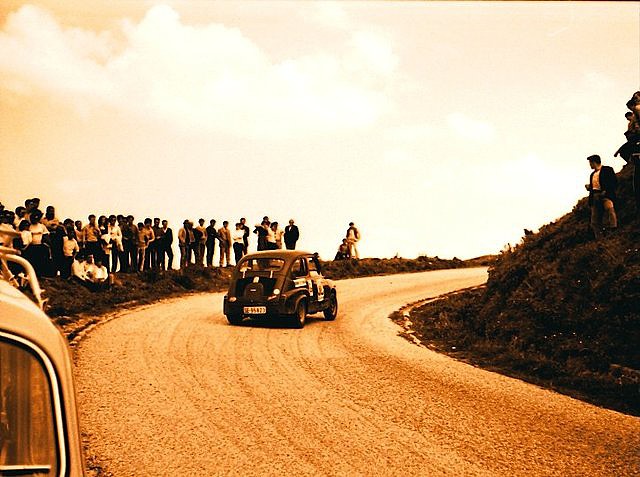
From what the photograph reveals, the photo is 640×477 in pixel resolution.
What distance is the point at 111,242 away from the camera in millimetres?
21250

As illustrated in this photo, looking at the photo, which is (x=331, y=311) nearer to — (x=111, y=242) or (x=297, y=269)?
(x=297, y=269)

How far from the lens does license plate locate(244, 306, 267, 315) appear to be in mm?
15727

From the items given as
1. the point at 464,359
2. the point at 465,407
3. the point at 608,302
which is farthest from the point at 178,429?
the point at 608,302

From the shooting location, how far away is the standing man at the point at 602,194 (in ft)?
50.3

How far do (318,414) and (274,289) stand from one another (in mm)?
7697

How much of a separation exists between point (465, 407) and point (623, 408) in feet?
8.81

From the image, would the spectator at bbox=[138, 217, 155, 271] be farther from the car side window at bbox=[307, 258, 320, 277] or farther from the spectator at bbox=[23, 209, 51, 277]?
the car side window at bbox=[307, 258, 320, 277]

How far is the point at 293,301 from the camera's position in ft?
52.0

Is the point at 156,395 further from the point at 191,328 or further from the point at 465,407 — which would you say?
the point at 191,328

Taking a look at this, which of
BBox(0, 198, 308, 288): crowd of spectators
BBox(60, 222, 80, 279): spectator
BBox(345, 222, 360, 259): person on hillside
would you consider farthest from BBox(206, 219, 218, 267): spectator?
BBox(345, 222, 360, 259): person on hillside

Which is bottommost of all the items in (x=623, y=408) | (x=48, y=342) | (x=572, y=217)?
(x=623, y=408)

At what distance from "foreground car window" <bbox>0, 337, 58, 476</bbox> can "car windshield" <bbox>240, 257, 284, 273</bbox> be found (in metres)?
13.5

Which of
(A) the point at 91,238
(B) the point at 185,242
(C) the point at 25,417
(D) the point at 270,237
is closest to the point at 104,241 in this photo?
(A) the point at 91,238

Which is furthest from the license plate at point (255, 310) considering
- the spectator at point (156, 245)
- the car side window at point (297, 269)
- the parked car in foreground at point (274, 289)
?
the spectator at point (156, 245)
